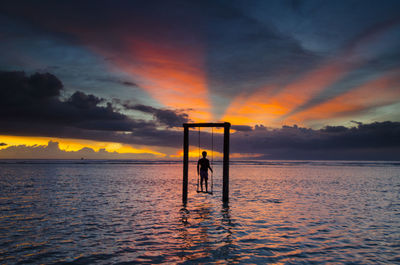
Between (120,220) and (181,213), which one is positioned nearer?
(120,220)

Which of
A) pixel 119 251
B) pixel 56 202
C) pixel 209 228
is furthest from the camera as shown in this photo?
pixel 56 202

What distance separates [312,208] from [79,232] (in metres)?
13.2

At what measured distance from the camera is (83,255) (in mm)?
8242

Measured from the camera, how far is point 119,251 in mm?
8617

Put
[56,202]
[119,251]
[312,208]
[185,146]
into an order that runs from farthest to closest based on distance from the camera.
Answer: [185,146] < [56,202] < [312,208] < [119,251]

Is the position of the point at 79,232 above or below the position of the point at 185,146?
below

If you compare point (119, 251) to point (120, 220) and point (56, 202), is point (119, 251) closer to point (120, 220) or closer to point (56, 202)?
point (120, 220)

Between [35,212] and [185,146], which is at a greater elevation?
[185,146]

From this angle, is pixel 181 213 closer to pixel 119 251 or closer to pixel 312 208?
pixel 119 251

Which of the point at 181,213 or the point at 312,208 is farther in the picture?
the point at 312,208

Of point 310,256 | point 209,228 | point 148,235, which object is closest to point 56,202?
point 148,235

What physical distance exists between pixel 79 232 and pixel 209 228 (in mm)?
5302

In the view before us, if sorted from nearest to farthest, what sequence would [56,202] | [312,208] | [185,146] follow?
[312,208]
[56,202]
[185,146]

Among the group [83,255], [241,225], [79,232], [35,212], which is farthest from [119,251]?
[35,212]
